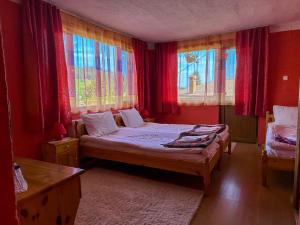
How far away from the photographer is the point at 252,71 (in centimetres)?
425

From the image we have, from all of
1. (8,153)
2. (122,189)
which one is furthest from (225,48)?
(8,153)

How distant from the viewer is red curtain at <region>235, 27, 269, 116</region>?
13.6 ft

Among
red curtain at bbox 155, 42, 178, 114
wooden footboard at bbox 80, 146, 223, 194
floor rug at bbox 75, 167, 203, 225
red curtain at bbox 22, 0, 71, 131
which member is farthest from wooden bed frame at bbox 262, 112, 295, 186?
red curtain at bbox 155, 42, 178, 114

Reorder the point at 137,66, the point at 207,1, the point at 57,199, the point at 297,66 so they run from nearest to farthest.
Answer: the point at 57,199 < the point at 207,1 < the point at 297,66 < the point at 137,66

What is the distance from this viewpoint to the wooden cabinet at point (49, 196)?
1.09 meters

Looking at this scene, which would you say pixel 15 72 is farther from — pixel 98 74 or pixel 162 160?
pixel 162 160

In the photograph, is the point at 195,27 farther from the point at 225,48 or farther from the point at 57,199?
the point at 57,199

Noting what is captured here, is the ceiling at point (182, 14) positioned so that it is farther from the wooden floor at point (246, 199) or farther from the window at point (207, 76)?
the wooden floor at point (246, 199)

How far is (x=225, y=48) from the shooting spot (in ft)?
15.1

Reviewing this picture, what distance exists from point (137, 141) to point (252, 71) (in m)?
2.89

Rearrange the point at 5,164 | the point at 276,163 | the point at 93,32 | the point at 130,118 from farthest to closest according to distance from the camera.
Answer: the point at 130,118
the point at 93,32
the point at 276,163
the point at 5,164

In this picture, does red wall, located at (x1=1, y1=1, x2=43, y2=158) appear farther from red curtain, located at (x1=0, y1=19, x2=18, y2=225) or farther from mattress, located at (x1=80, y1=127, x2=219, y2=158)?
red curtain, located at (x1=0, y1=19, x2=18, y2=225)

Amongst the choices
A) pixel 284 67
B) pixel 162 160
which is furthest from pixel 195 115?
pixel 162 160

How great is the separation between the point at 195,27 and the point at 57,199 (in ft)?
12.7
